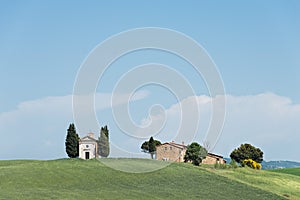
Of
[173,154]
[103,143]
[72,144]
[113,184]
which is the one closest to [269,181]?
[113,184]

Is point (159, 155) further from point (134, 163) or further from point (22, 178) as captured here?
point (22, 178)

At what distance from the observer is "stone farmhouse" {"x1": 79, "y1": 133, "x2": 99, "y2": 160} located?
249 feet

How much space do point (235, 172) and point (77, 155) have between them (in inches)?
933

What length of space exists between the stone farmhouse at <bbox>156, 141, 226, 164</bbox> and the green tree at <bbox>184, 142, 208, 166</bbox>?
169 inches

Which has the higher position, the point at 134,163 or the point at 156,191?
the point at 134,163

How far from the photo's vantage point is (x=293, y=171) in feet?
309

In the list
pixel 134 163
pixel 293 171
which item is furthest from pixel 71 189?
pixel 293 171

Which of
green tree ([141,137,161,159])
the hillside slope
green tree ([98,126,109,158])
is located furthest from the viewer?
green tree ([141,137,161,159])

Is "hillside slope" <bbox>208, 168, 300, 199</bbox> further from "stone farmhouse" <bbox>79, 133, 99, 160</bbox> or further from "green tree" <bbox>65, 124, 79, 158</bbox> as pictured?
"green tree" <bbox>65, 124, 79, 158</bbox>

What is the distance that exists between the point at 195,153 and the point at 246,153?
21.0 metres

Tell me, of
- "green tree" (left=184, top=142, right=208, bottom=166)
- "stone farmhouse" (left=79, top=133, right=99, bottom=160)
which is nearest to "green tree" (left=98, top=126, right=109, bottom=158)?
"stone farmhouse" (left=79, top=133, right=99, bottom=160)

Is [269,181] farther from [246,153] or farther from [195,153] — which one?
[246,153]

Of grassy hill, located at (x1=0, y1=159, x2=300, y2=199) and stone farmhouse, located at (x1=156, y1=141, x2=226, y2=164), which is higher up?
stone farmhouse, located at (x1=156, y1=141, x2=226, y2=164)

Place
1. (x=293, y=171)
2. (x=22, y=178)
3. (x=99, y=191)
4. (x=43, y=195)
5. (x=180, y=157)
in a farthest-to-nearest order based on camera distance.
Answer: (x=293, y=171), (x=180, y=157), (x=22, y=178), (x=99, y=191), (x=43, y=195)
